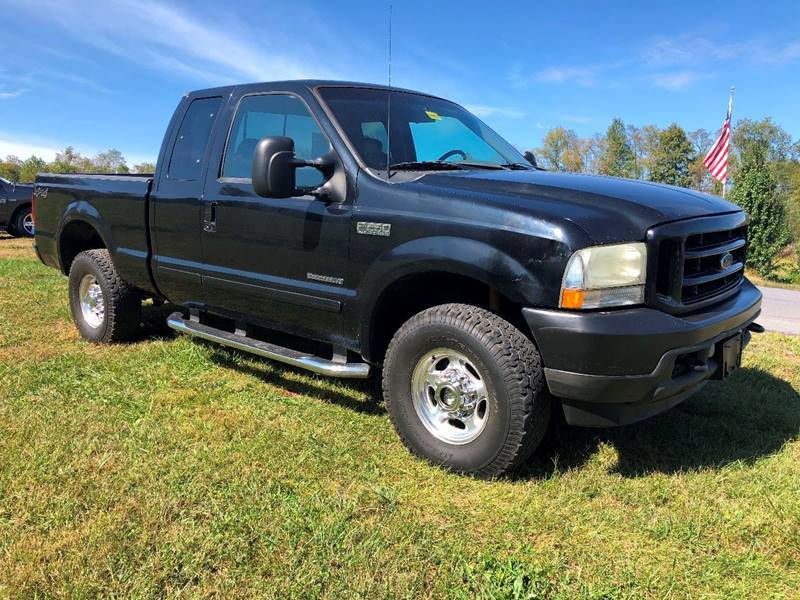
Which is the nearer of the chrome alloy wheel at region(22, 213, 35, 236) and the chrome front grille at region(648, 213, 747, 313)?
the chrome front grille at region(648, 213, 747, 313)

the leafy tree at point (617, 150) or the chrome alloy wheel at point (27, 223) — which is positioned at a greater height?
the leafy tree at point (617, 150)

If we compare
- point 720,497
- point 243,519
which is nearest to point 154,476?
point 243,519

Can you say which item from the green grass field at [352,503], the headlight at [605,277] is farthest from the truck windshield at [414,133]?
the green grass field at [352,503]

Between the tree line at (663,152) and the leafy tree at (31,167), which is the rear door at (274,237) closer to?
the tree line at (663,152)

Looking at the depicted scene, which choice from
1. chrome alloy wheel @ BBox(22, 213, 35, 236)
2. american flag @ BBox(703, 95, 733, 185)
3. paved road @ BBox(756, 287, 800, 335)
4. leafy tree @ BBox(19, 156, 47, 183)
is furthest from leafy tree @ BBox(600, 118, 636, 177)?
leafy tree @ BBox(19, 156, 47, 183)

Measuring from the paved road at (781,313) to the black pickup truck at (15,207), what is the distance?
16.3 meters

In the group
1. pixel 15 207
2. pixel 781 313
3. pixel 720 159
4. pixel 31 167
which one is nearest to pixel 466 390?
pixel 781 313

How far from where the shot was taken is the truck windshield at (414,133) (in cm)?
361

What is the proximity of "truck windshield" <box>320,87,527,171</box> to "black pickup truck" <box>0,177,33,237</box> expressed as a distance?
1494cm

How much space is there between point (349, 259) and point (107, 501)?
1658 mm

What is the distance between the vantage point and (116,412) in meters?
3.80

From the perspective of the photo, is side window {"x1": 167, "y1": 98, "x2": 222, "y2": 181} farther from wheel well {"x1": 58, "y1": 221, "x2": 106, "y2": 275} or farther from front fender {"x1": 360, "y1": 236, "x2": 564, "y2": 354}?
front fender {"x1": 360, "y1": 236, "x2": 564, "y2": 354}

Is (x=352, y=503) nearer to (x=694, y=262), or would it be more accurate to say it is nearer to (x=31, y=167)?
(x=694, y=262)

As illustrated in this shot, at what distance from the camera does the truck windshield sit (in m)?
3.61
